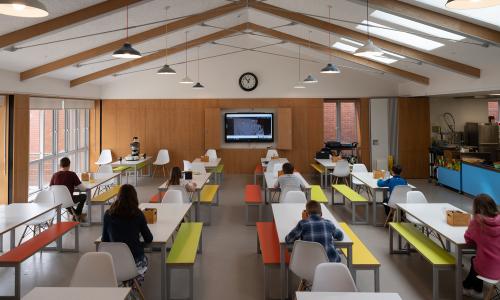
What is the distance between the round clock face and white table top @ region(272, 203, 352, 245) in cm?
771

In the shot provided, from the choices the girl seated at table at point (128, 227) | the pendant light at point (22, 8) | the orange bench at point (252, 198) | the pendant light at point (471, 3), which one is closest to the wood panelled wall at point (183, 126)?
the orange bench at point (252, 198)

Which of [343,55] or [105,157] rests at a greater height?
[343,55]

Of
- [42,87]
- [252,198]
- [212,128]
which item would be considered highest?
[42,87]

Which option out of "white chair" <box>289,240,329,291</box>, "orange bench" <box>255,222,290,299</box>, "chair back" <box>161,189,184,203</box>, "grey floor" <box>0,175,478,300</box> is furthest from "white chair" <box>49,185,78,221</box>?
"white chair" <box>289,240,329,291</box>

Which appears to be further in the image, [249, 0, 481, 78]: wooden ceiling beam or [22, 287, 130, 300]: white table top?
[249, 0, 481, 78]: wooden ceiling beam

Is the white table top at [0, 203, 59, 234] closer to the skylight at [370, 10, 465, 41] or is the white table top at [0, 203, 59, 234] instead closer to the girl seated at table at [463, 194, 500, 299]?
the girl seated at table at [463, 194, 500, 299]

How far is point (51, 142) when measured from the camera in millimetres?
9547

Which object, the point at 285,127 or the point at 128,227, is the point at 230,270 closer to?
the point at 128,227

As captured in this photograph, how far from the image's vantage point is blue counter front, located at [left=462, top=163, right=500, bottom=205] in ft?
25.8

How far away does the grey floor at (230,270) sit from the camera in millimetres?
4219

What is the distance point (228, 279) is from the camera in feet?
14.9

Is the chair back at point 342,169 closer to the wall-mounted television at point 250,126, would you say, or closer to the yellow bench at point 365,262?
the wall-mounted television at point 250,126

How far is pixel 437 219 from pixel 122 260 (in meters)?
3.38

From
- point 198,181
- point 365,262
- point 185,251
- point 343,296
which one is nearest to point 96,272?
point 185,251
